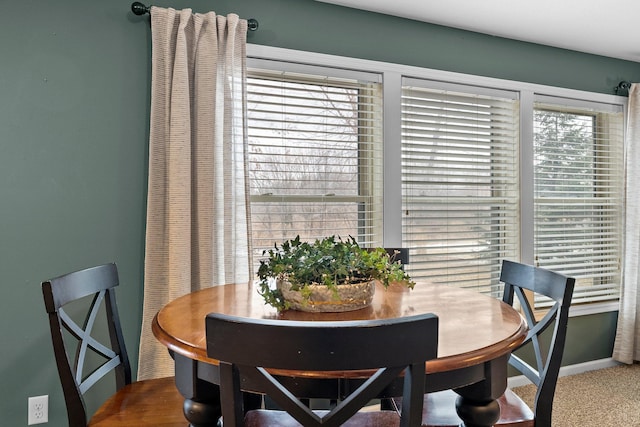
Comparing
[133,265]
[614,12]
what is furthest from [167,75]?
[614,12]

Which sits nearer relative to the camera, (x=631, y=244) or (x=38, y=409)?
(x=38, y=409)

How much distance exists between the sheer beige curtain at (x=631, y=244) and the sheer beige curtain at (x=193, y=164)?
2.95 metres

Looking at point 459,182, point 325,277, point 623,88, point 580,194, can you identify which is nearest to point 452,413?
point 325,277

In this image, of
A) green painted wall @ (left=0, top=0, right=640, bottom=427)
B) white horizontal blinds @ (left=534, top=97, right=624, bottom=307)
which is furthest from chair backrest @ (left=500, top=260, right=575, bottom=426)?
green painted wall @ (left=0, top=0, right=640, bottom=427)

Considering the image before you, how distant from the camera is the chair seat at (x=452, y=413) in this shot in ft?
4.70

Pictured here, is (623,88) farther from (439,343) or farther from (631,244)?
(439,343)

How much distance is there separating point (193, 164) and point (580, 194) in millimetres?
2927

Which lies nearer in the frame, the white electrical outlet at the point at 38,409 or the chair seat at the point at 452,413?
the chair seat at the point at 452,413

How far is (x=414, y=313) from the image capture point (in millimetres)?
1406

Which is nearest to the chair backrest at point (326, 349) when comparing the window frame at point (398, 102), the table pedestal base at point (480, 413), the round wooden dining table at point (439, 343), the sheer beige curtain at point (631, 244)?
the round wooden dining table at point (439, 343)

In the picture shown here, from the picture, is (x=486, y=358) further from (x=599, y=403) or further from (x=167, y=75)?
(x=599, y=403)

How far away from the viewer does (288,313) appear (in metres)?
1.40

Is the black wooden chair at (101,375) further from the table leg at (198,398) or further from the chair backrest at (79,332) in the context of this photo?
the table leg at (198,398)

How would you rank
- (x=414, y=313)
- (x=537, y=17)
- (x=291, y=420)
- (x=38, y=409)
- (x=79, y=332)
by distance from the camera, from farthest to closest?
1. (x=537, y=17)
2. (x=38, y=409)
3. (x=79, y=332)
4. (x=414, y=313)
5. (x=291, y=420)
